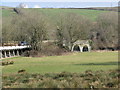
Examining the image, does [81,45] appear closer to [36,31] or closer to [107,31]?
[107,31]

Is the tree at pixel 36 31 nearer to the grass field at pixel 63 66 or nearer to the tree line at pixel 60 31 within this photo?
the tree line at pixel 60 31

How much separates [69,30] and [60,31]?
218cm

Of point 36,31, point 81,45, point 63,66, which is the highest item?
point 36,31

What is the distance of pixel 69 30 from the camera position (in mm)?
60094

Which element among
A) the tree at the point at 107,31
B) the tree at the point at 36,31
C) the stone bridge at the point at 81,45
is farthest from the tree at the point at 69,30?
the tree at the point at 36,31

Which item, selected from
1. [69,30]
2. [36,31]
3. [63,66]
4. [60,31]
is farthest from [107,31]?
[63,66]

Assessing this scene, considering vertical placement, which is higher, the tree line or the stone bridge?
the tree line

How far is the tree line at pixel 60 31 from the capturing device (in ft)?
174

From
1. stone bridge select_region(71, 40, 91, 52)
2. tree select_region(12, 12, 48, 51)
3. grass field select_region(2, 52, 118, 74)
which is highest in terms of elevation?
tree select_region(12, 12, 48, 51)

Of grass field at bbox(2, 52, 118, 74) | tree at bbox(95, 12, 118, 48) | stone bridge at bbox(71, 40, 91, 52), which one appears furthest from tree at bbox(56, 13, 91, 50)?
grass field at bbox(2, 52, 118, 74)

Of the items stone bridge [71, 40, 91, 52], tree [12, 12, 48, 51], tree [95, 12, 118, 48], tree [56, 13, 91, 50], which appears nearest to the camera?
tree [12, 12, 48, 51]

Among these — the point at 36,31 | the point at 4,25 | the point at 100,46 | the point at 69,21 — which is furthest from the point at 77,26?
the point at 4,25

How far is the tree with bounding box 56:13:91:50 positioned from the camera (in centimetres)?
5872

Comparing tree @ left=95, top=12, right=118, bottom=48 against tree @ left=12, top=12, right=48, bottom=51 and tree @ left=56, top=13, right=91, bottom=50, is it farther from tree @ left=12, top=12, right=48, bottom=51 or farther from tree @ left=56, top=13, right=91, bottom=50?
tree @ left=12, top=12, right=48, bottom=51
